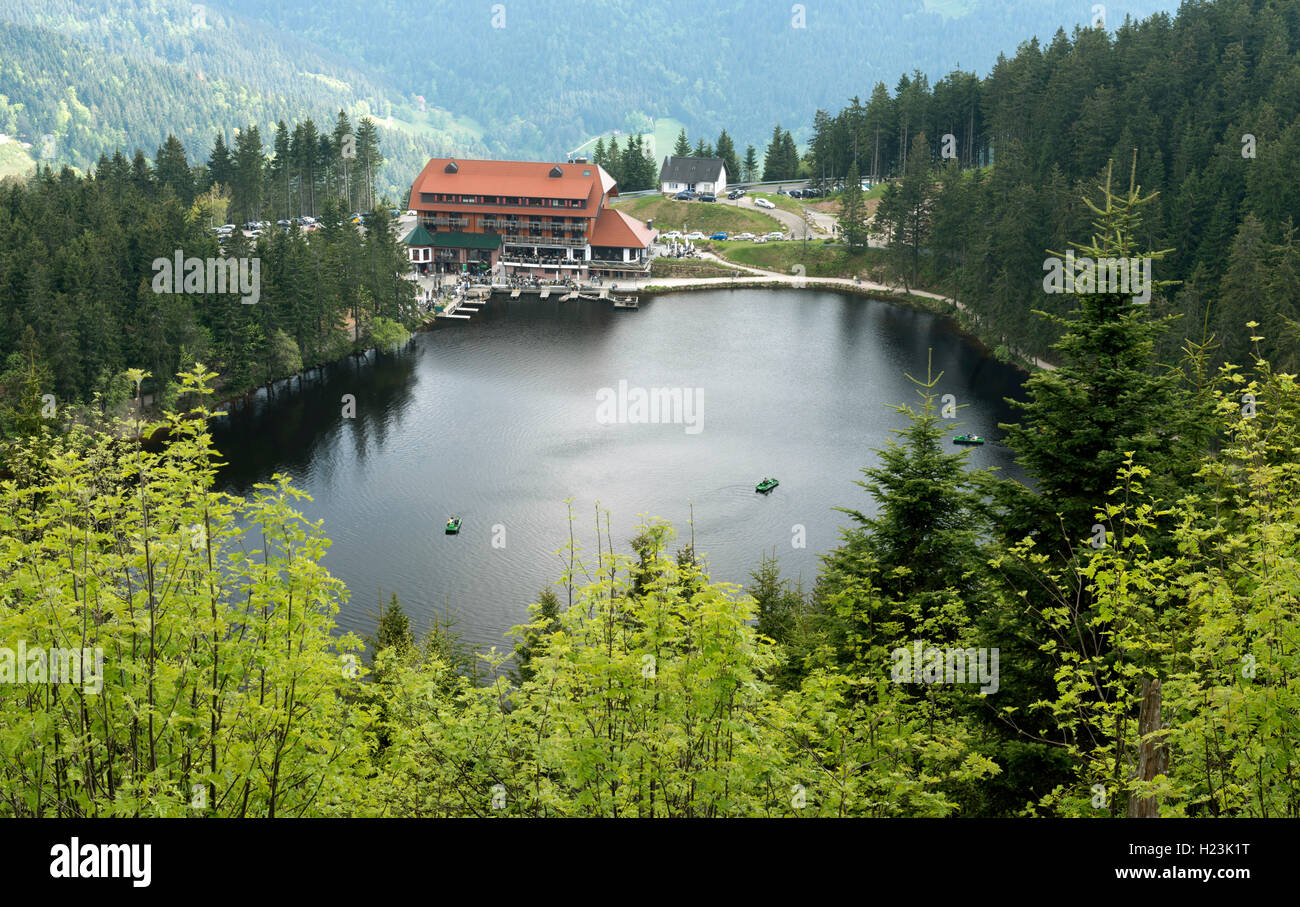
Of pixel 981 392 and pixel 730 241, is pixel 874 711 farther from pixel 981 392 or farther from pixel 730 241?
pixel 730 241

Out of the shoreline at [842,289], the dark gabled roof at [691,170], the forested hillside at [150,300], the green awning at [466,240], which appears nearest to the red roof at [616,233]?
the shoreline at [842,289]

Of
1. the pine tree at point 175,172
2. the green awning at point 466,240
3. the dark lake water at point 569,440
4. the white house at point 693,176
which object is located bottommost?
the dark lake water at point 569,440

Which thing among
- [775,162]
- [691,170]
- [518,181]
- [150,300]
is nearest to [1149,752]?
[150,300]

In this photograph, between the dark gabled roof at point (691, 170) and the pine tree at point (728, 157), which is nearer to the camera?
the dark gabled roof at point (691, 170)

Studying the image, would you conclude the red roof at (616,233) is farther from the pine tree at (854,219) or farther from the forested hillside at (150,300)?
the forested hillside at (150,300)

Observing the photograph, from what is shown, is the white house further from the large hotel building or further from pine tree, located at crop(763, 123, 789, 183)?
the large hotel building

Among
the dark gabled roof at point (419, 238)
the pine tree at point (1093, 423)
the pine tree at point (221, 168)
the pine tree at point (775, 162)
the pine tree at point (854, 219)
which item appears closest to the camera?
the pine tree at point (1093, 423)

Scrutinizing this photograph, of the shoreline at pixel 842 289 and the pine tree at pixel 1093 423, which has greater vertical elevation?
the shoreline at pixel 842 289

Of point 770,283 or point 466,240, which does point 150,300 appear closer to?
point 466,240
